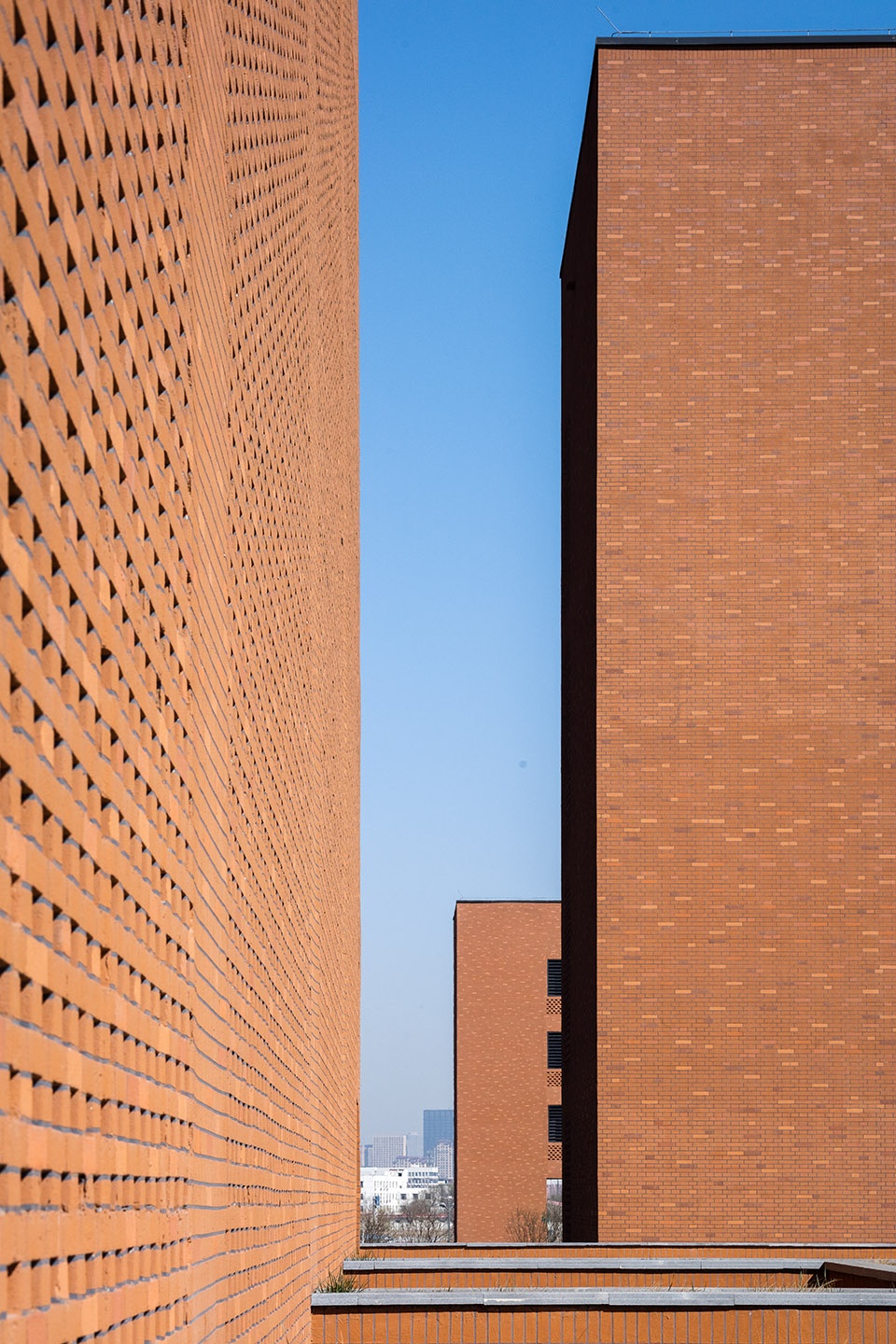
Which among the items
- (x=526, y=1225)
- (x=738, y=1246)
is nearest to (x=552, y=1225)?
(x=526, y=1225)

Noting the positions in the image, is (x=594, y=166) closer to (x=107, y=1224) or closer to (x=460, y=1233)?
(x=107, y=1224)

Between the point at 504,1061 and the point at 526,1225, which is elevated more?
the point at 504,1061

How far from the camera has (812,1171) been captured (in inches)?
746

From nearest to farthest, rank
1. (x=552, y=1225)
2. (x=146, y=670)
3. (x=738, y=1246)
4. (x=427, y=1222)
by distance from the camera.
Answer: (x=146, y=670) → (x=738, y=1246) → (x=552, y=1225) → (x=427, y=1222)

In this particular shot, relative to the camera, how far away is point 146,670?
3.87 meters

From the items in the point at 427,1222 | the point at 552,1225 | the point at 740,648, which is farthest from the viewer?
the point at 427,1222

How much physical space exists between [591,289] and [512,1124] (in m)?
37.6

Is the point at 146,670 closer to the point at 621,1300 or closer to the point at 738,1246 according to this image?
the point at 621,1300

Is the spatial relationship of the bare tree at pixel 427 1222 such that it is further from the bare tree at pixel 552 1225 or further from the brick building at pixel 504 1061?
the brick building at pixel 504 1061

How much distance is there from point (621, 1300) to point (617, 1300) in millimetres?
27

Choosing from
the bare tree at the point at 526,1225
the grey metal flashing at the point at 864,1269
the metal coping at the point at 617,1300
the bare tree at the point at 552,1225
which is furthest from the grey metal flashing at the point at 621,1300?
the bare tree at the point at 552,1225

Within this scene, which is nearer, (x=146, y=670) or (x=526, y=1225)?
(x=146, y=670)

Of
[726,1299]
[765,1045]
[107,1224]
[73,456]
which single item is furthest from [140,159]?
[765,1045]

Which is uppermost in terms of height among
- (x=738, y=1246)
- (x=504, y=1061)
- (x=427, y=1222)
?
(x=504, y=1061)
